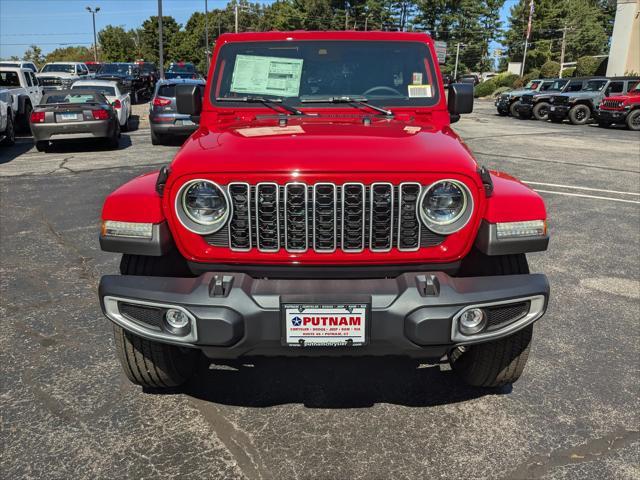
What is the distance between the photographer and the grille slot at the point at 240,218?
2543mm

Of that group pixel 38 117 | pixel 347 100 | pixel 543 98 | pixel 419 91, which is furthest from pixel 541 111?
pixel 347 100

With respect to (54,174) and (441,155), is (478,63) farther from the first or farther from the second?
(441,155)

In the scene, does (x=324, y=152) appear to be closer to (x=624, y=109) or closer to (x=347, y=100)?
(x=347, y=100)

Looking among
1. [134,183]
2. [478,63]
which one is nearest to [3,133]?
[134,183]

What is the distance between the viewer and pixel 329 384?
3375mm

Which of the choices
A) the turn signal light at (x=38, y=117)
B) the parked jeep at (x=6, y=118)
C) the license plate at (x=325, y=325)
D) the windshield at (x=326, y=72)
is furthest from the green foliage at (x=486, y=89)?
the license plate at (x=325, y=325)

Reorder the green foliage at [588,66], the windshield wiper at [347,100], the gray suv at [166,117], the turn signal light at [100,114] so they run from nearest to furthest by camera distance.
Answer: the windshield wiper at [347,100]
the turn signal light at [100,114]
the gray suv at [166,117]
the green foliage at [588,66]

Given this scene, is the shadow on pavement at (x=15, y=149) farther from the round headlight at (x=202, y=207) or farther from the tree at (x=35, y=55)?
the tree at (x=35, y=55)

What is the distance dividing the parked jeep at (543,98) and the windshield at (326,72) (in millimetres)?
21829

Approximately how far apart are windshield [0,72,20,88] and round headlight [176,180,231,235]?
15146 mm

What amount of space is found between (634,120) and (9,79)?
19.9 meters

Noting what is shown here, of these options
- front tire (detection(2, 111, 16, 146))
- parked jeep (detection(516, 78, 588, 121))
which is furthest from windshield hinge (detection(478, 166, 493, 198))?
parked jeep (detection(516, 78, 588, 121))

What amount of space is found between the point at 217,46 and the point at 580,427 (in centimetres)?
325

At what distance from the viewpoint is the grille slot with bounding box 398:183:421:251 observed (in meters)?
2.54
